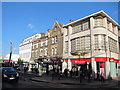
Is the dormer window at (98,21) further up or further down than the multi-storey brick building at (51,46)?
further up

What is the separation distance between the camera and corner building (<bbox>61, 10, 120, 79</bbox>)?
68.6ft

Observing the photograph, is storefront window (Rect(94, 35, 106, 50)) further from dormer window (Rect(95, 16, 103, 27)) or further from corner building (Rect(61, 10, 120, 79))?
dormer window (Rect(95, 16, 103, 27))

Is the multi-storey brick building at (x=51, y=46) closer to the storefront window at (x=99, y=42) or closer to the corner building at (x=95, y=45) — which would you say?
the corner building at (x=95, y=45)

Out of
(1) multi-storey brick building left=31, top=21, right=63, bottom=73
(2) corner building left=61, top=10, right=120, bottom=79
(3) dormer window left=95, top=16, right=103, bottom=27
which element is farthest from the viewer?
(1) multi-storey brick building left=31, top=21, right=63, bottom=73

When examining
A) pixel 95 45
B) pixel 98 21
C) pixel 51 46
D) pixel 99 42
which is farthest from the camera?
pixel 51 46

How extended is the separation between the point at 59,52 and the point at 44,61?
4.15m

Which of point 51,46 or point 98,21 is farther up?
point 98,21

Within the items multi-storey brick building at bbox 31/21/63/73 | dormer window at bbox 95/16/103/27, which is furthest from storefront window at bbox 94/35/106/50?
multi-storey brick building at bbox 31/21/63/73

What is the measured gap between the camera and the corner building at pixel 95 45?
20.9 metres

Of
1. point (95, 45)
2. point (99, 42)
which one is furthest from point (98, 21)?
point (95, 45)

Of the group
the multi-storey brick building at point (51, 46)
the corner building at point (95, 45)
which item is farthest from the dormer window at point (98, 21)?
the multi-storey brick building at point (51, 46)

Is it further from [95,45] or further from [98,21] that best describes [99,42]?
[98,21]

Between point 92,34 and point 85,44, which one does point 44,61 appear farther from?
point 92,34

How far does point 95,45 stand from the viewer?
70.9 ft
